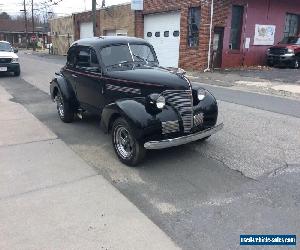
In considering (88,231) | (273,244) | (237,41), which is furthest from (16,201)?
(237,41)

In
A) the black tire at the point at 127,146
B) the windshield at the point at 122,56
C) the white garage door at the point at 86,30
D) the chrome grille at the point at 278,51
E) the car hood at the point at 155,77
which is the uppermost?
the white garage door at the point at 86,30

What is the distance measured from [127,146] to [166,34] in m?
18.7

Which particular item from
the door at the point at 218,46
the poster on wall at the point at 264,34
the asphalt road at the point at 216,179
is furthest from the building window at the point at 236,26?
the asphalt road at the point at 216,179

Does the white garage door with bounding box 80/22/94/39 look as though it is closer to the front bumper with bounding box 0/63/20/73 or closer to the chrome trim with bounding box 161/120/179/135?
the front bumper with bounding box 0/63/20/73

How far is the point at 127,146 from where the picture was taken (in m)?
5.45

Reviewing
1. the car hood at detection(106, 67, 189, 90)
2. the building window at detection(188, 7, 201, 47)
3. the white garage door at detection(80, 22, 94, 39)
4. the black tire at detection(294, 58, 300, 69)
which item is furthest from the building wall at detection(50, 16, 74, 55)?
the car hood at detection(106, 67, 189, 90)

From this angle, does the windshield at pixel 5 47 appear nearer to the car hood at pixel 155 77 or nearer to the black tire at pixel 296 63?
the car hood at pixel 155 77

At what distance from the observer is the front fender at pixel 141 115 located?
4981 mm

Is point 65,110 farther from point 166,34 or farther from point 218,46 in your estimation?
point 166,34

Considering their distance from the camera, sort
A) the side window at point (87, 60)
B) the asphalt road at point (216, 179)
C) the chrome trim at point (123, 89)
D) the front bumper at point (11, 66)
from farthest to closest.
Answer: the front bumper at point (11, 66)
the side window at point (87, 60)
the chrome trim at point (123, 89)
the asphalt road at point (216, 179)

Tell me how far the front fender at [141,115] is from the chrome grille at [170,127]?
6 cm

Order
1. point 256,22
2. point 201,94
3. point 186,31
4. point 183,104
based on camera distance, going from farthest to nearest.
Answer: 1. point 256,22
2. point 186,31
3. point 201,94
4. point 183,104

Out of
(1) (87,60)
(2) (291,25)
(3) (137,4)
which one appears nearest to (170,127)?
(1) (87,60)

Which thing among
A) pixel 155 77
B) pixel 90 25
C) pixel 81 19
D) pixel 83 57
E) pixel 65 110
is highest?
pixel 81 19
